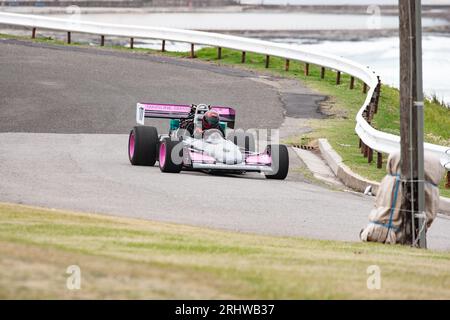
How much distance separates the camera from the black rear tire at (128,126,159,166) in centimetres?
2153

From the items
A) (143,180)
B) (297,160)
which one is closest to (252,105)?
(297,160)

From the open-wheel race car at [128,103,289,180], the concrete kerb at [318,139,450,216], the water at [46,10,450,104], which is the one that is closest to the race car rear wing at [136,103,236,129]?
the open-wheel race car at [128,103,289,180]

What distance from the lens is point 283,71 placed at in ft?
129

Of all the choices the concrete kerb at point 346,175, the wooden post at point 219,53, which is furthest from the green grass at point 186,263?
the wooden post at point 219,53

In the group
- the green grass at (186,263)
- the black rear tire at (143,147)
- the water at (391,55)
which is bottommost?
the water at (391,55)

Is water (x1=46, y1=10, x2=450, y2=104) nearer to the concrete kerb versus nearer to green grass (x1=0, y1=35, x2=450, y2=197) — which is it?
green grass (x1=0, y1=35, x2=450, y2=197)

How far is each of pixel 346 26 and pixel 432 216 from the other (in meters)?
66.6

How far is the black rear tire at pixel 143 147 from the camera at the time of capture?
21.5m

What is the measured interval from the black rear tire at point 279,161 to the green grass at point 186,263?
625 centimetres

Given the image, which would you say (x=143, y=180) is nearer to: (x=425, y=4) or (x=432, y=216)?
(x=432, y=216)

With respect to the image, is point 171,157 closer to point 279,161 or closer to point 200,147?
point 200,147

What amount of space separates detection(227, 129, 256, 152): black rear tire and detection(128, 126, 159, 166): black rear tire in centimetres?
137

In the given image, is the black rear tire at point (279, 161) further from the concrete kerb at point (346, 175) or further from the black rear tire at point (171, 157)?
the black rear tire at point (171, 157)

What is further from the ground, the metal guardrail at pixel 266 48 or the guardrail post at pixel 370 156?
the guardrail post at pixel 370 156
